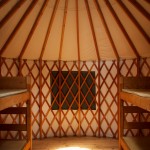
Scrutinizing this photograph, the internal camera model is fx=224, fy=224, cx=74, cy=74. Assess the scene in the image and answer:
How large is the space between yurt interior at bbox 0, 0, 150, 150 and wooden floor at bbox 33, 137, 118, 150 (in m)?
0.02

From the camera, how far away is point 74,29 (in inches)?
144

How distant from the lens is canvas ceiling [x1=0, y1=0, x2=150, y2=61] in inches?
115

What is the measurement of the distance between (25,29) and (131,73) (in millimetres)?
2207

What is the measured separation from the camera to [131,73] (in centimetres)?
441

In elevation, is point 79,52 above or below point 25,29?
below

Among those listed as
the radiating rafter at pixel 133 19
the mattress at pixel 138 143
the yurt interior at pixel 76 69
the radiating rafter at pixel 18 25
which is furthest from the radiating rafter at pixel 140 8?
the mattress at pixel 138 143

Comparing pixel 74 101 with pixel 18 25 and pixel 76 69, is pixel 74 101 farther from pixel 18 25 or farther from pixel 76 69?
pixel 18 25

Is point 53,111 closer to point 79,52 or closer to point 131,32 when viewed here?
point 79,52

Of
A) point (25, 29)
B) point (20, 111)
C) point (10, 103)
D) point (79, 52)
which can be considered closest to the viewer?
point (10, 103)

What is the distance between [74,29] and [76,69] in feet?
3.92

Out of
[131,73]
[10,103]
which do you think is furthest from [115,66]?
[10,103]

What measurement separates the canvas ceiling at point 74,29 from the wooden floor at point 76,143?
1612 mm

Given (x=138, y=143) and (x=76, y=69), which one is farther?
(x=76, y=69)

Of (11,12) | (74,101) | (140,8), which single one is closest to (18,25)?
(11,12)
